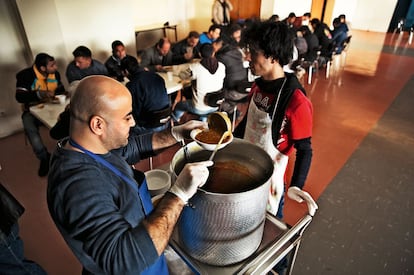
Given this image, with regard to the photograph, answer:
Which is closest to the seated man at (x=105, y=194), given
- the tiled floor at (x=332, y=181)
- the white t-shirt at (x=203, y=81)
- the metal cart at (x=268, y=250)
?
the metal cart at (x=268, y=250)

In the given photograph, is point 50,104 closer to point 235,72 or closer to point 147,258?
point 235,72

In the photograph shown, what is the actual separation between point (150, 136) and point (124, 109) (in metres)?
0.49

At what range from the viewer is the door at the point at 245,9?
812cm

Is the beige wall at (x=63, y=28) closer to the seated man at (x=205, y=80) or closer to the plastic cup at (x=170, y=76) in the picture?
the plastic cup at (x=170, y=76)

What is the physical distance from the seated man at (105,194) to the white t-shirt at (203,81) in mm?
2405

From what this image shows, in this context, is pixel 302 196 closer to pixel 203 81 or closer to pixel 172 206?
pixel 172 206

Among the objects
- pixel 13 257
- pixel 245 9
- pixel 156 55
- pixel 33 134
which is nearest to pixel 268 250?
pixel 13 257

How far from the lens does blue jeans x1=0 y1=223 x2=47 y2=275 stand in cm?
159

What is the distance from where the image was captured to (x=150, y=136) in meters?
1.45

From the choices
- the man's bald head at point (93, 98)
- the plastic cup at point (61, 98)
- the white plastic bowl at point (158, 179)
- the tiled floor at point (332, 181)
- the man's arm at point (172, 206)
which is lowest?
the tiled floor at point (332, 181)

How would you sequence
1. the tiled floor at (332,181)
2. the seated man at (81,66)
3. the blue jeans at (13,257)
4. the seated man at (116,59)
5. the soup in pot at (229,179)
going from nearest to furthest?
1. the soup in pot at (229,179)
2. the blue jeans at (13,257)
3. the tiled floor at (332,181)
4. the seated man at (81,66)
5. the seated man at (116,59)

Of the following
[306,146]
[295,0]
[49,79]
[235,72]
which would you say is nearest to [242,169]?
[306,146]

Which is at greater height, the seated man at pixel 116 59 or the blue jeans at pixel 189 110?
the seated man at pixel 116 59

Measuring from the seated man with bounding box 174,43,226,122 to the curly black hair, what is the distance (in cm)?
180
